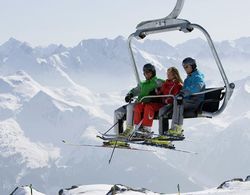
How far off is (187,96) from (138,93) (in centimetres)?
178

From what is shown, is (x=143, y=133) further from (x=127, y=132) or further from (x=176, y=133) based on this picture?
(x=176, y=133)

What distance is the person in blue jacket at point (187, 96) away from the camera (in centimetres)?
1438

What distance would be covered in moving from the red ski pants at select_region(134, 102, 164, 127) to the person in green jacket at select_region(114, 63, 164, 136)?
0.83ft

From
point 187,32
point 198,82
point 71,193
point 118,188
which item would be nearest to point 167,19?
point 187,32

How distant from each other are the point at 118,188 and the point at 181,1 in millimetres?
46341

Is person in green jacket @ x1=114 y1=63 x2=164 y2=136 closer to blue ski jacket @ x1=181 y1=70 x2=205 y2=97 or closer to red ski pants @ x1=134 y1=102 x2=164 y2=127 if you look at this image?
red ski pants @ x1=134 y1=102 x2=164 y2=127

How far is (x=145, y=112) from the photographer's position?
15.1m

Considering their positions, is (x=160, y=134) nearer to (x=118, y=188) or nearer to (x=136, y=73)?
(x=136, y=73)

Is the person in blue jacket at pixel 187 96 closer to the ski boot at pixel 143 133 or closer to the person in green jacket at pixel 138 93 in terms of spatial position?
the ski boot at pixel 143 133

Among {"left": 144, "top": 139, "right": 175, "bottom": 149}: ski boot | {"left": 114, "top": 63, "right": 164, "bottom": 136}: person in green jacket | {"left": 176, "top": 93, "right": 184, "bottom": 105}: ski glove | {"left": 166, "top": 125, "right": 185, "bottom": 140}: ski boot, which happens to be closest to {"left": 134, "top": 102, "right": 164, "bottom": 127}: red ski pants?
{"left": 114, "top": 63, "right": 164, "bottom": 136}: person in green jacket

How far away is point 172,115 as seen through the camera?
590 inches

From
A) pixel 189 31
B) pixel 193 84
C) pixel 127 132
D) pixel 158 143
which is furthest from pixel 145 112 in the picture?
pixel 189 31

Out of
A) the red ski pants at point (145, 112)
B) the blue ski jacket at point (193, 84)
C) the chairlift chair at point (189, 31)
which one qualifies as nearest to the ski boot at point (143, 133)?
the red ski pants at point (145, 112)

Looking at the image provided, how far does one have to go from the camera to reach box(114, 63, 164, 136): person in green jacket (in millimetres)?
15113
